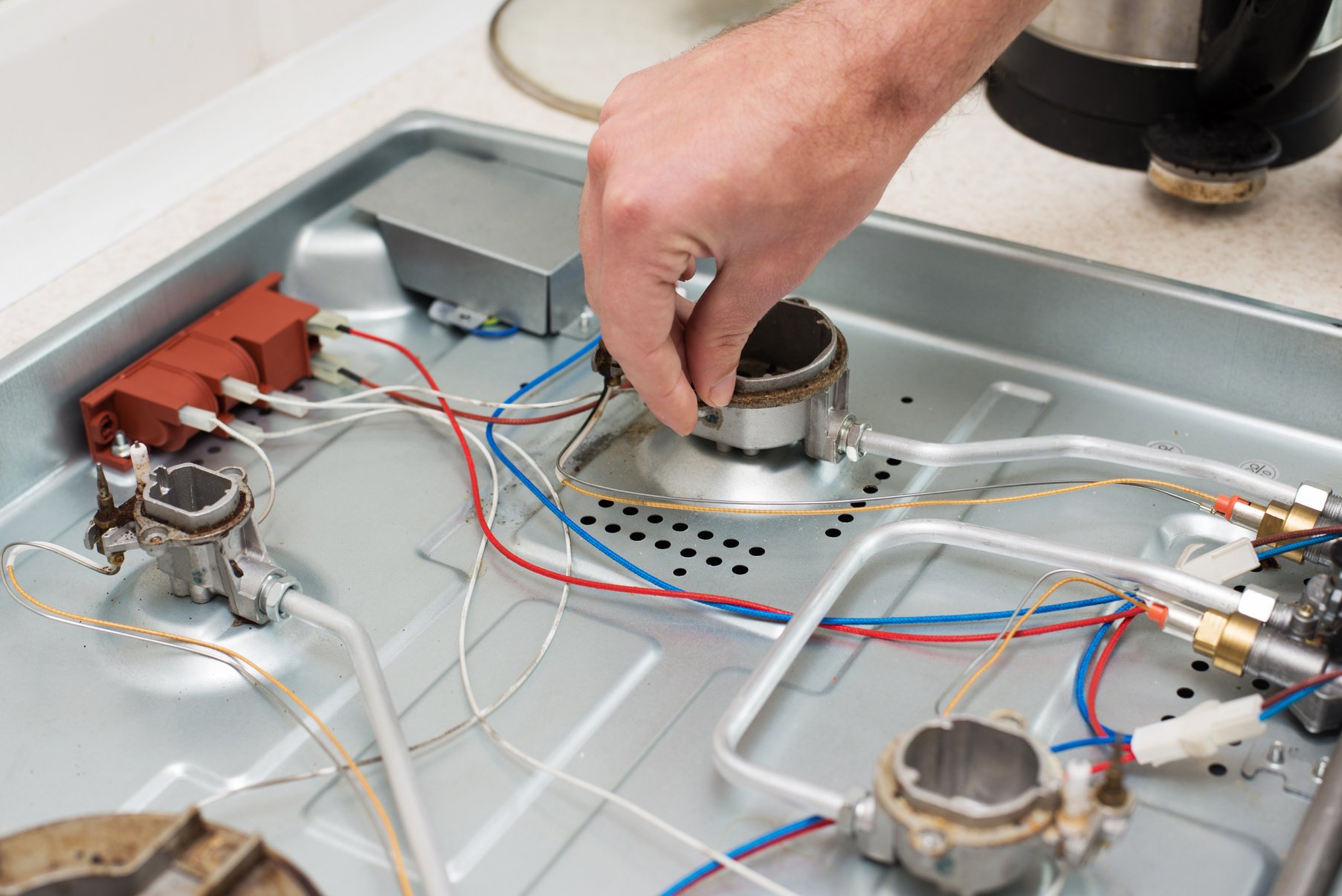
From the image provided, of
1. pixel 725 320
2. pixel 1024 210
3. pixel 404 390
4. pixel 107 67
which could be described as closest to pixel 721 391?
pixel 725 320

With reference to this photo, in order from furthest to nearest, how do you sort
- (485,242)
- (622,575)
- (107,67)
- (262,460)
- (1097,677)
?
(107,67), (485,242), (262,460), (622,575), (1097,677)

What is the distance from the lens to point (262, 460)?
1.02 meters

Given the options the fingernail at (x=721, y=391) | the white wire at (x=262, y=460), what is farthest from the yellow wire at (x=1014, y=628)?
the white wire at (x=262, y=460)

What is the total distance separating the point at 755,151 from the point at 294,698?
0.44 m

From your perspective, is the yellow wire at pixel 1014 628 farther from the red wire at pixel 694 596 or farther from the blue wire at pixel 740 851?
the blue wire at pixel 740 851

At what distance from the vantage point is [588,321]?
1.18 m

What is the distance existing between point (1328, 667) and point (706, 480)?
0.44 metres

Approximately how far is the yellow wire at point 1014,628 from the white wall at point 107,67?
36.8 inches

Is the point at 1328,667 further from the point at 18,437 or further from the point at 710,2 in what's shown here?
the point at 710,2

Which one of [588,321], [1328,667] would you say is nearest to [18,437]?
[588,321]

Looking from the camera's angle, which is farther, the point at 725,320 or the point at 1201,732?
the point at 725,320

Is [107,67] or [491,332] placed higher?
[107,67]

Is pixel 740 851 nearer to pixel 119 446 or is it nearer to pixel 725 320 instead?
pixel 725 320

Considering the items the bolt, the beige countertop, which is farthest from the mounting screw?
the beige countertop
